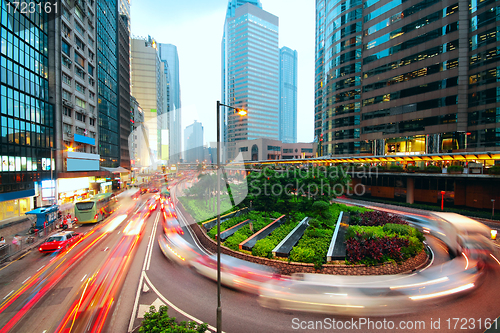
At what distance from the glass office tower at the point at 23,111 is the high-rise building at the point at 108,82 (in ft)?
60.7

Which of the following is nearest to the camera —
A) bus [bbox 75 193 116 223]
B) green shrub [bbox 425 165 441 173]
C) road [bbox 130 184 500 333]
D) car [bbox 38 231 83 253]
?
road [bbox 130 184 500 333]

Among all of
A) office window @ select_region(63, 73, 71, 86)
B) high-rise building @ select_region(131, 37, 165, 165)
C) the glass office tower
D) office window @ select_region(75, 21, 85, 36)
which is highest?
high-rise building @ select_region(131, 37, 165, 165)

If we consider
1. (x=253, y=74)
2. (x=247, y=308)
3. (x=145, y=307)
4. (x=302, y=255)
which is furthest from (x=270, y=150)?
(x=145, y=307)

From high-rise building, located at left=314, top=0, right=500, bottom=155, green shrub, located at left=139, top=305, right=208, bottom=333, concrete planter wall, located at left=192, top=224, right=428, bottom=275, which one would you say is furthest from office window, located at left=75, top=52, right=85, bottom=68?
high-rise building, located at left=314, top=0, right=500, bottom=155

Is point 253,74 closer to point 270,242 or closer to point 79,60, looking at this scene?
point 79,60

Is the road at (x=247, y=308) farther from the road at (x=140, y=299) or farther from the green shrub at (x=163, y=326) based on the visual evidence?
the green shrub at (x=163, y=326)

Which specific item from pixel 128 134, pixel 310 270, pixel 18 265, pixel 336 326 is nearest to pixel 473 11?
pixel 310 270

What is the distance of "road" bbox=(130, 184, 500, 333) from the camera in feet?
30.6

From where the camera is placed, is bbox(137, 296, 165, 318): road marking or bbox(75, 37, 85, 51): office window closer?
bbox(137, 296, 165, 318): road marking

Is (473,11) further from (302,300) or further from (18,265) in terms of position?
(18,265)

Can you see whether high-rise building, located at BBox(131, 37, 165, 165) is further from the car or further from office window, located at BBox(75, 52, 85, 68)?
the car

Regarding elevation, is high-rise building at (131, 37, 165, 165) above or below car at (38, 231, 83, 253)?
above

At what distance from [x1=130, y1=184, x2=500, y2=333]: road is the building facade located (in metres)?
95.5

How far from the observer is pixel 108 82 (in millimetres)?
55094
